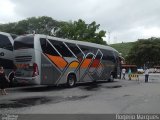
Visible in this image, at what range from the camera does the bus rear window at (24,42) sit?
64.1 ft

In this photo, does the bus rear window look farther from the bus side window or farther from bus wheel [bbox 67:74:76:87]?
bus wheel [bbox 67:74:76:87]

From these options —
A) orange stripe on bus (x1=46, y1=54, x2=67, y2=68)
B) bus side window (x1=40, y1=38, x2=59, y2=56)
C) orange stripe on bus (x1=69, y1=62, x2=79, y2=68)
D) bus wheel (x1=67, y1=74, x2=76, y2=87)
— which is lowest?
bus wheel (x1=67, y1=74, x2=76, y2=87)

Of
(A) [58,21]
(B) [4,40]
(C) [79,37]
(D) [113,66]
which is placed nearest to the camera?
(B) [4,40]

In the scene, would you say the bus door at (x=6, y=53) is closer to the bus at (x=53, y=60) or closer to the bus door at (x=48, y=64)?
the bus at (x=53, y=60)

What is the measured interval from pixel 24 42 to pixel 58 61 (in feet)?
7.95

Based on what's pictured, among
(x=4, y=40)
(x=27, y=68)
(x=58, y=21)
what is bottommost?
(x=27, y=68)

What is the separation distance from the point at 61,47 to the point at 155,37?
256ft

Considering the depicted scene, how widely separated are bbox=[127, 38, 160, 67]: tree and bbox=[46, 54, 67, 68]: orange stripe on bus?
228ft

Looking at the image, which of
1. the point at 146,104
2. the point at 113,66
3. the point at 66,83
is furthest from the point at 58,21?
the point at 146,104

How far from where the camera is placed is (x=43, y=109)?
12055 millimetres

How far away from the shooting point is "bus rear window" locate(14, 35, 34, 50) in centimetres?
1955

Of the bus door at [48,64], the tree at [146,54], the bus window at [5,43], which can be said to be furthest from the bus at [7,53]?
the tree at [146,54]

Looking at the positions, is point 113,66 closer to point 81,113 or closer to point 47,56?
point 47,56

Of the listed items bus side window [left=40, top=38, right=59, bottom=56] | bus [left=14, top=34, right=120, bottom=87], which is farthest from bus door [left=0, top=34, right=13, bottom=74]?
bus side window [left=40, top=38, right=59, bottom=56]
